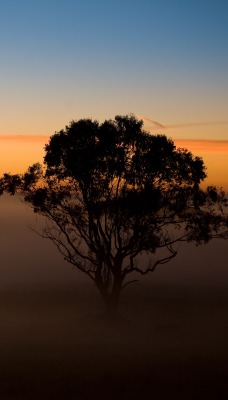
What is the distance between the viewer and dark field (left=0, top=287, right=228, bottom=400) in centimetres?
3378

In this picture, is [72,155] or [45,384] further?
[72,155]

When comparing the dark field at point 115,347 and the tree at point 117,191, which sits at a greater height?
the tree at point 117,191

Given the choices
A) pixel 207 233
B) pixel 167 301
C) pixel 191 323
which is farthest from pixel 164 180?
pixel 167 301

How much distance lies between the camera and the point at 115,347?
146 ft

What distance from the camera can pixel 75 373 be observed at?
36.5 metres

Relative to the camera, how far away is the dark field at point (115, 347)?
33.8 metres

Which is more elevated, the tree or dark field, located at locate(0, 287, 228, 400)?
the tree

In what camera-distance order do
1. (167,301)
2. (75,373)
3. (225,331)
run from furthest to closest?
(167,301), (225,331), (75,373)

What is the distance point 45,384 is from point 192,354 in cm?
1187

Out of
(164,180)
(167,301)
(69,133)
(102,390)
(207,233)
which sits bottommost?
(102,390)

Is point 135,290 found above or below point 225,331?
above

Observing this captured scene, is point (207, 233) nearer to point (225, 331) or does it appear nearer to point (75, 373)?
point (225, 331)

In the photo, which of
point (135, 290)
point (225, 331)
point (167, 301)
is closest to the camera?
point (225, 331)

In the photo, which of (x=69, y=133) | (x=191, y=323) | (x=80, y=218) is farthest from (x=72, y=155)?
(x=191, y=323)
